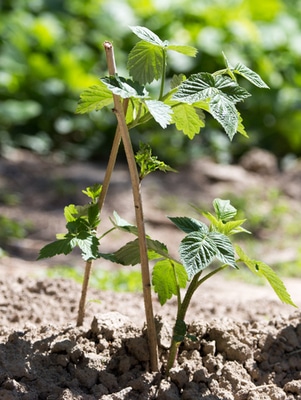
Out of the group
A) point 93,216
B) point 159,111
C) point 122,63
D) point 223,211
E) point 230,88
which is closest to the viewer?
point 159,111

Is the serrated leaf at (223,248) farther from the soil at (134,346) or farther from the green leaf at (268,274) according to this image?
the soil at (134,346)

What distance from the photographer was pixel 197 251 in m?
2.44

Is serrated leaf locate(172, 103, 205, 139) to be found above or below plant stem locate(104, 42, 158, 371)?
above

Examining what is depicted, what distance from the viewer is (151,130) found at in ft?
29.2

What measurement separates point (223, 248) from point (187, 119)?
18.2 inches

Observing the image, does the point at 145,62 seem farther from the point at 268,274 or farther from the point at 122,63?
the point at 122,63

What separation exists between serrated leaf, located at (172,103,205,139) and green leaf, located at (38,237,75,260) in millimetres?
517

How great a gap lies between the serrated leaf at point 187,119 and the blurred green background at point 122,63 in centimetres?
565

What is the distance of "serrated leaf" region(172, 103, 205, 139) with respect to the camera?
8.79ft

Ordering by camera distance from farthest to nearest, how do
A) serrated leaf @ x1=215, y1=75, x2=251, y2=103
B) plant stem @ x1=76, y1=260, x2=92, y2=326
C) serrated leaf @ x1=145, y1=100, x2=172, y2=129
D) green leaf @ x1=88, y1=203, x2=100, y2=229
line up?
plant stem @ x1=76, y1=260, x2=92, y2=326, green leaf @ x1=88, y1=203, x2=100, y2=229, serrated leaf @ x1=215, y1=75, x2=251, y2=103, serrated leaf @ x1=145, y1=100, x2=172, y2=129

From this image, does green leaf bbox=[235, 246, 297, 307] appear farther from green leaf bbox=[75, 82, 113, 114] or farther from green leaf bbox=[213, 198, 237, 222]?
green leaf bbox=[75, 82, 113, 114]

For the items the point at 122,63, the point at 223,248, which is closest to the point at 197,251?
the point at 223,248

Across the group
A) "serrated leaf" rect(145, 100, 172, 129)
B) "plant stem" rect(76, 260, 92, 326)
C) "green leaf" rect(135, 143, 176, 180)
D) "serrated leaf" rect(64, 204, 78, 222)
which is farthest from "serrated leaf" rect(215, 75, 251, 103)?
"plant stem" rect(76, 260, 92, 326)

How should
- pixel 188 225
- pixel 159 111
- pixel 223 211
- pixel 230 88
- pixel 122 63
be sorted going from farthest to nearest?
pixel 122 63 < pixel 223 211 < pixel 188 225 < pixel 230 88 < pixel 159 111
